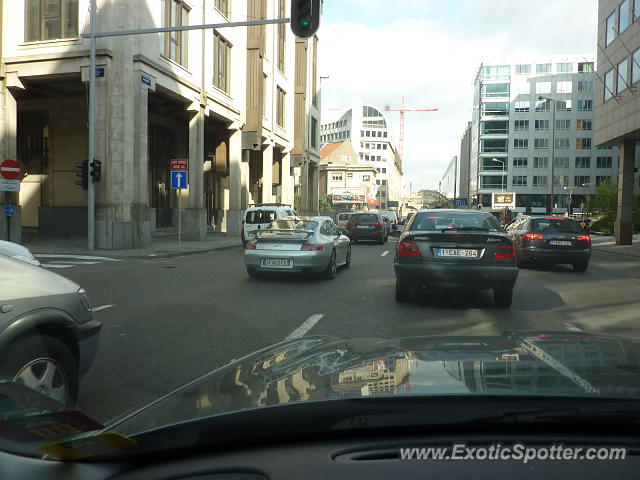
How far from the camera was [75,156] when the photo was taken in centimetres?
2766

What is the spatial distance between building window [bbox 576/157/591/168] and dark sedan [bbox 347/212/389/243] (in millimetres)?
72877

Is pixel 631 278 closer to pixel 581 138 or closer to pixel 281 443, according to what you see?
pixel 281 443

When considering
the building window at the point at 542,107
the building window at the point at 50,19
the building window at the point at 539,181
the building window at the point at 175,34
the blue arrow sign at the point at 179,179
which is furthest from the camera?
the building window at the point at 539,181

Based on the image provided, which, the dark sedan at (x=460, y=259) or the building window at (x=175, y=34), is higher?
the building window at (x=175, y=34)

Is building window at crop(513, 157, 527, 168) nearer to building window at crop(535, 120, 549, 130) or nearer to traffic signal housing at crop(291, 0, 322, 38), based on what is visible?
building window at crop(535, 120, 549, 130)

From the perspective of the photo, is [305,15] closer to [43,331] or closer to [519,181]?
[43,331]

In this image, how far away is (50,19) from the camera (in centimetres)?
2111

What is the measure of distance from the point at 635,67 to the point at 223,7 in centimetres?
2193

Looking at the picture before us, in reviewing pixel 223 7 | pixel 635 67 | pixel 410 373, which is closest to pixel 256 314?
pixel 410 373

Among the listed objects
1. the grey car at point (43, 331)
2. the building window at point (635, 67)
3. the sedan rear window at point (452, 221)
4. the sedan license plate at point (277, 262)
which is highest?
the building window at point (635, 67)

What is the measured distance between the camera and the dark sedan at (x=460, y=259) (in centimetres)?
782

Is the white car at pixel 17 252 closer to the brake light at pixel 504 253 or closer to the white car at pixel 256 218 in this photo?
the brake light at pixel 504 253

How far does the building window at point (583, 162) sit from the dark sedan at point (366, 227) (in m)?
72.9

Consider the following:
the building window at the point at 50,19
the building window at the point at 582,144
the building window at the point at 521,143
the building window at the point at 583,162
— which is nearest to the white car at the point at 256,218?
the building window at the point at 50,19
